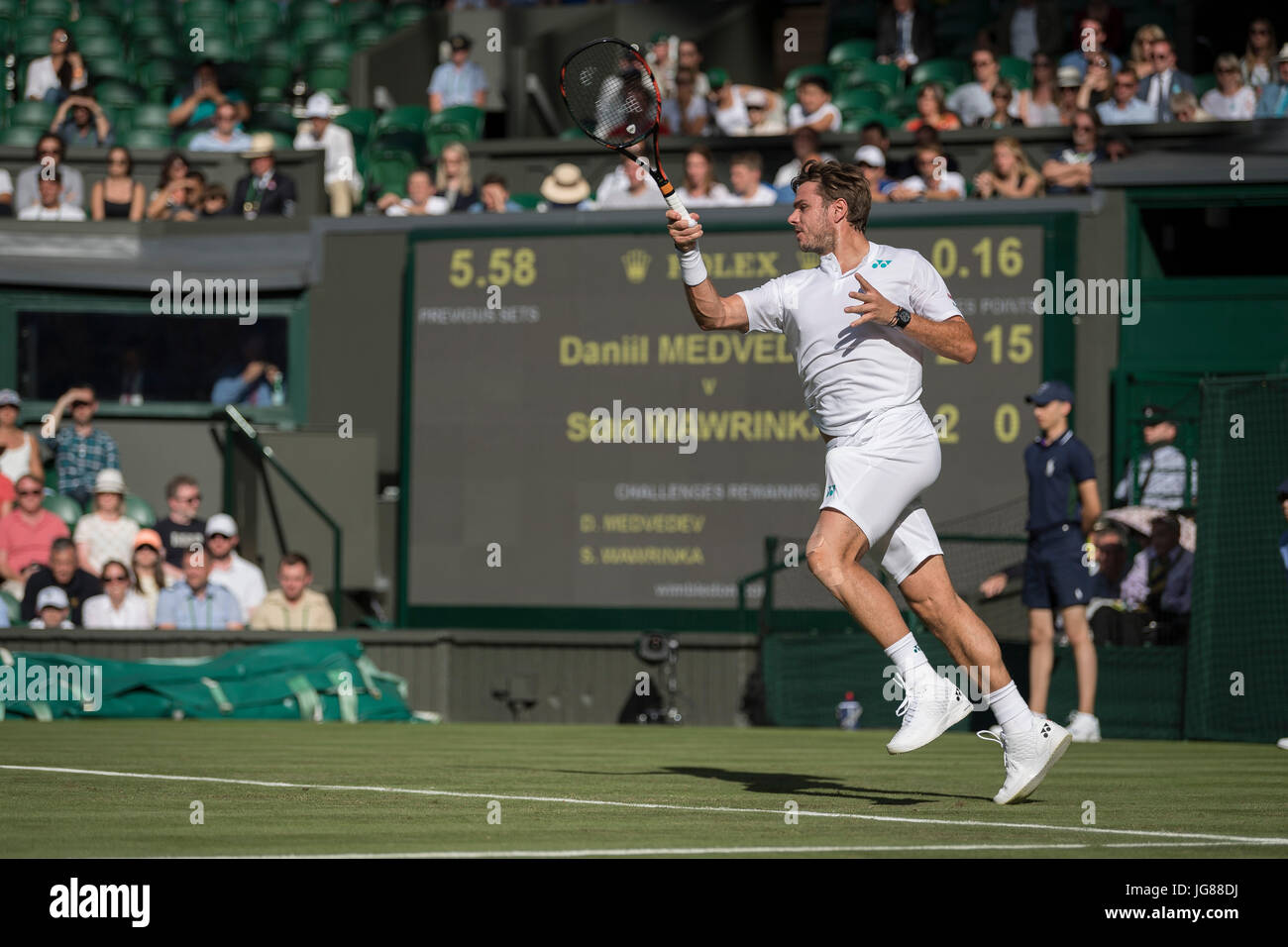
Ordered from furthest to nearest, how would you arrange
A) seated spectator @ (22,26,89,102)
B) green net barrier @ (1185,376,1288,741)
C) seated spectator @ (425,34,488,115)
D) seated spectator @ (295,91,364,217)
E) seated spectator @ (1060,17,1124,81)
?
1. seated spectator @ (22,26,89,102)
2. seated spectator @ (425,34,488,115)
3. seated spectator @ (295,91,364,217)
4. seated spectator @ (1060,17,1124,81)
5. green net barrier @ (1185,376,1288,741)

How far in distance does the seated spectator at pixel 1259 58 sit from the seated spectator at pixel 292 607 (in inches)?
347

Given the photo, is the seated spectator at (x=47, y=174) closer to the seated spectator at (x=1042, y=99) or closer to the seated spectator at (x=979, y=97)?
the seated spectator at (x=979, y=97)

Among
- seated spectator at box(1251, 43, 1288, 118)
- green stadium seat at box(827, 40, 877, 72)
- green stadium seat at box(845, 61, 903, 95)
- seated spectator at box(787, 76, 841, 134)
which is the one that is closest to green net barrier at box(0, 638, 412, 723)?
seated spectator at box(787, 76, 841, 134)

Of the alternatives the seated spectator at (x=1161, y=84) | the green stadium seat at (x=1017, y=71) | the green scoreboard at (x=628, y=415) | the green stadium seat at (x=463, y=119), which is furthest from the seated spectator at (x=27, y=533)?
the seated spectator at (x=1161, y=84)

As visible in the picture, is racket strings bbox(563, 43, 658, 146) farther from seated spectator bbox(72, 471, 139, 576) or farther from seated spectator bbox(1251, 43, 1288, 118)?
seated spectator bbox(1251, 43, 1288, 118)

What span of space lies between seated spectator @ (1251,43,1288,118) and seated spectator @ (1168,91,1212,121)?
1.82 feet

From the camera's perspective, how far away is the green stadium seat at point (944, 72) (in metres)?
19.4

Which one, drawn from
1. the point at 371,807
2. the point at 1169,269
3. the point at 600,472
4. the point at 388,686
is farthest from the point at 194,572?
the point at 371,807

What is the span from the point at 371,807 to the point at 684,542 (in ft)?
30.6

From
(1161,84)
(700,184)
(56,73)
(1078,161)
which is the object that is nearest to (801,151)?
(700,184)

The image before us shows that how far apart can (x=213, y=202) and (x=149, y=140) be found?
2800mm

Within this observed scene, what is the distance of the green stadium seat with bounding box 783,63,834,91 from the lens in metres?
19.5
